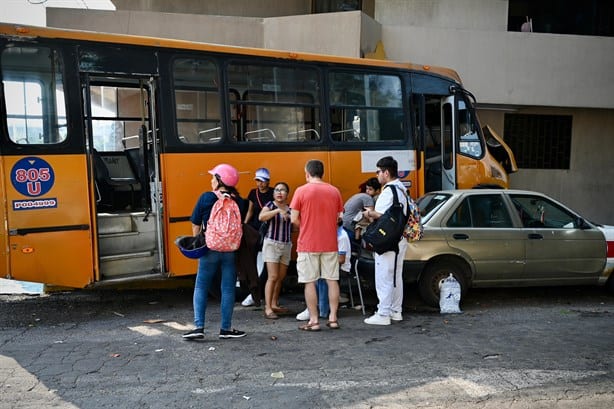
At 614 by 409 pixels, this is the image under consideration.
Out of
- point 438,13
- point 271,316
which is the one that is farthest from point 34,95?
point 438,13

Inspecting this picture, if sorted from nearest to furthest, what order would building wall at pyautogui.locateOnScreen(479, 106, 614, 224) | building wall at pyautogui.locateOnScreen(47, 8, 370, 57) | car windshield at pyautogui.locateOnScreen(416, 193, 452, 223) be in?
car windshield at pyautogui.locateOnScreen(416, 193, 452, 223) < building wall at pyautogui.locateOnScreen(47, 8, 370, 57) < building wall at pyautogui.locateOnScreen(479, 106, 614, 224)

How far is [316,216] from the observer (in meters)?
5.95

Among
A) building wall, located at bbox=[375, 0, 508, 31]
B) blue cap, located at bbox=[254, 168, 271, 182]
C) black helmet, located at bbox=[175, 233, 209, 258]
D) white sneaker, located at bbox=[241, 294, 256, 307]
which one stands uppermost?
building wall, located at bbox=[375, 0, 508, 31]

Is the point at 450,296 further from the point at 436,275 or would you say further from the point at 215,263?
the point at 215,263

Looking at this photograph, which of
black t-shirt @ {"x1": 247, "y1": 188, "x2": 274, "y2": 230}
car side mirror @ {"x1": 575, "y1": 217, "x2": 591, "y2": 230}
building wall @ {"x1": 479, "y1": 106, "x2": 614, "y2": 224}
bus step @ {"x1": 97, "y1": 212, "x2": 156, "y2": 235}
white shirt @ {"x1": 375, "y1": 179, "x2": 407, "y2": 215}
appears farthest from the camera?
building wall @ {"x1": 479, "y1": 106, "x2": 614, "y2": 224}

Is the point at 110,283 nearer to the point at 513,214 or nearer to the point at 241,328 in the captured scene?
the point at 241,328

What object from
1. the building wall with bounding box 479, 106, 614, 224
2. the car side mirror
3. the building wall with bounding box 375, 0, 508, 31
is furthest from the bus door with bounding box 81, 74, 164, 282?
the building wall with bounding box 479, 106, 614, 224

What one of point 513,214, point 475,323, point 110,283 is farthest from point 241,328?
point 513,214

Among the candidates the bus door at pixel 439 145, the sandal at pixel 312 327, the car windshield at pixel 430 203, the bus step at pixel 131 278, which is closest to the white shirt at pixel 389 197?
the car windshield at pixel 430 203

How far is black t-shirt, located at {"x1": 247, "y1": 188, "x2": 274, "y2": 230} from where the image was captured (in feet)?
22.8

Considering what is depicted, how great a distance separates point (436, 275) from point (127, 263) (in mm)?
3791

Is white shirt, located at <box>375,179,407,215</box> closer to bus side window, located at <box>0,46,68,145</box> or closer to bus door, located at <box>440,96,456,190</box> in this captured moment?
bus door, located at <box>440,96,456,190</box>

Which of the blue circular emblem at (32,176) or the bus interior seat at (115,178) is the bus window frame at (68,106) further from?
the bus interior seat at (115,178)

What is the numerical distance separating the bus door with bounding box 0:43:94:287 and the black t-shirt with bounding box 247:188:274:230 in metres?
1.90
